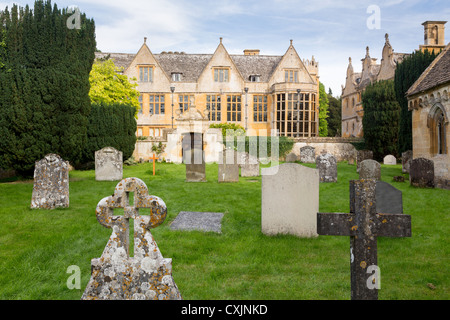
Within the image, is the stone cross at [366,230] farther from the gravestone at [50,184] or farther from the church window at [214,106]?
the church window at [214,106]

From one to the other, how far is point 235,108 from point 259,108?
8.69ft

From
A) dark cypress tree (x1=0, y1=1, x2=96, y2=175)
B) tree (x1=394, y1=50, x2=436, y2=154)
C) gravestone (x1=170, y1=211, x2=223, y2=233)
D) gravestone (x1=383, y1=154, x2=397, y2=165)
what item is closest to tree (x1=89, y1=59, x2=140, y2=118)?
dark cypress tree (x1=0, y1=1, x2=96, y2=175)

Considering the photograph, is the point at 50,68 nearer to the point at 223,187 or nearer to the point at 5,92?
the point at 5,92

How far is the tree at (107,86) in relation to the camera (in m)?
26.2

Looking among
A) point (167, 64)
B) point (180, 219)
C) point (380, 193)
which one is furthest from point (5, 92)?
point (167, 64)

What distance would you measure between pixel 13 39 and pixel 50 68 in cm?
185

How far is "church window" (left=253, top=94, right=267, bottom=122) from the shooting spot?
3863cm

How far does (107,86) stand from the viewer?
27.1 m

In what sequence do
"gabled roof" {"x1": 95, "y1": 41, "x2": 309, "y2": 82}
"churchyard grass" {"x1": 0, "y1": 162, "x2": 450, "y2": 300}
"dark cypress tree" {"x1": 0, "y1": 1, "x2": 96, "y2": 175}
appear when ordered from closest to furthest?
"churchyard grass" {"x1": 0, "y1": 162, "x2": 450, "y2": 300}, "dark cypress tree" {"x1": 0, "y1": 1, "x2": 96, "y2": 175}, "gabled roof" {"x1": 95, "y1": 41, "x2": 309, "y2": 82}

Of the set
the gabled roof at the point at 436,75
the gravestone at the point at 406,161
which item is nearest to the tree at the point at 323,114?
the gravestone at the point at 406,161

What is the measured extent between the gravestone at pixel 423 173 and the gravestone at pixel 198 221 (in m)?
9.39

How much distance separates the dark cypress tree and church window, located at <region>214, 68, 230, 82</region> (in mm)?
22900

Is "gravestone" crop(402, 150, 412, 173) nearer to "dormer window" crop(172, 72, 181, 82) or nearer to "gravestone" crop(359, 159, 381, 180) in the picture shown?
"gravestone" crop(359, 159, 381, 180)

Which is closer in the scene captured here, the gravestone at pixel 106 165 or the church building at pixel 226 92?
the gravestone at pixel 106 165
